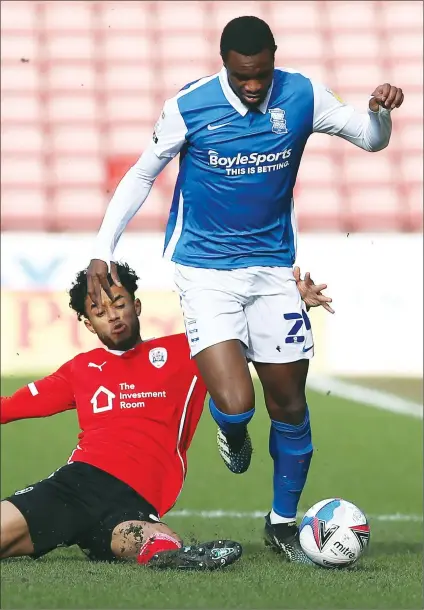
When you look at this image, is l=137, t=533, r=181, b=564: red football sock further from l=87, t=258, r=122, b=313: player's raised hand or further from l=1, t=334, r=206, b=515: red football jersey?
l=87, t=258, r=122, b=313: player's raised hand

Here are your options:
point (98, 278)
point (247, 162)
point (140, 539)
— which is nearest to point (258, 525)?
point (140, 539)

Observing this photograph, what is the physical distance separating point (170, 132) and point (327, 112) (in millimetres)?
641

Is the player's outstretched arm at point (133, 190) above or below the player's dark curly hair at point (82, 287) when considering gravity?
above

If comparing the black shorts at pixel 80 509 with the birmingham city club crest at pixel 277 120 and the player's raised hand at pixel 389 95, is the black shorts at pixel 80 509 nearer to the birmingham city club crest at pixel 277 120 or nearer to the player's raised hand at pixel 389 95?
the birmingham city club crest at pixel 277 120

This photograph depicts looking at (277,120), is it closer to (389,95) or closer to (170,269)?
(389,95)

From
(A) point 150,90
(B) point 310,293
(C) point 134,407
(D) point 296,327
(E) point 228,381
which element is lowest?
(C) point 134,407

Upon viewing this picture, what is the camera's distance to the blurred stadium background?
14.2 feet

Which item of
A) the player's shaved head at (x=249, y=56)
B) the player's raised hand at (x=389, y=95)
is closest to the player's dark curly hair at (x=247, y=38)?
the player's shaved head at (x=249, y=56)

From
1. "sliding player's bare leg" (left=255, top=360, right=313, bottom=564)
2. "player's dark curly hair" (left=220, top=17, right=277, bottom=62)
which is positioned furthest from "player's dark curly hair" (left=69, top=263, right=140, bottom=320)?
"player's dark curly hair" (left=220, top=17, right=277, bottom=62)

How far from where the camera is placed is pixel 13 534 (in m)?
4.32

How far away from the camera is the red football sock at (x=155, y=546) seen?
13.9 ft

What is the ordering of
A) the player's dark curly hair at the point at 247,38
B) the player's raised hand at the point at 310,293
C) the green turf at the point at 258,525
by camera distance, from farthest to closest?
the player's raised hand at the point at 310,293
the player's dark curly hair at the point at 247,38
the green turf at the point at 258,525

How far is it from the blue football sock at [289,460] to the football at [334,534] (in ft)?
0.95

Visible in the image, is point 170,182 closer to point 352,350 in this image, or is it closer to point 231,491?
point 352,350
